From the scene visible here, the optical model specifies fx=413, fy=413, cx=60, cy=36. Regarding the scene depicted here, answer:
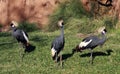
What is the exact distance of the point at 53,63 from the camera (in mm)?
10859

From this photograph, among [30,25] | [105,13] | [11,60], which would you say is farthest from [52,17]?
[11,60]

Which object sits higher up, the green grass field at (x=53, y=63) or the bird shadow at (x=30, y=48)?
the green grass field at (x=53, y=63)

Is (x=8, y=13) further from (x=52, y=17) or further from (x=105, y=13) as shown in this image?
(x=105, y=13)

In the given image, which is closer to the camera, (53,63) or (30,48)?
(53,63)

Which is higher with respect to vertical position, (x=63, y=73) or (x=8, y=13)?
(x=63, y=73)

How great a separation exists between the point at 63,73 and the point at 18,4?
7.03 meters

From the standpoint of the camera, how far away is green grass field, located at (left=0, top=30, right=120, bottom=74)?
10.3 m

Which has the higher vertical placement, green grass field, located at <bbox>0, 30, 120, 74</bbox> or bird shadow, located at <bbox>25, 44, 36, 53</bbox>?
green grass field, located at <bbox>0, 30, 120, 74</bbox>

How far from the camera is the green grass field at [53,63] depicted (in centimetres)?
1030

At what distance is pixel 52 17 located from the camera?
15438 millimetres

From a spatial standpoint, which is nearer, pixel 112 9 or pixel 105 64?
pixel 105 64

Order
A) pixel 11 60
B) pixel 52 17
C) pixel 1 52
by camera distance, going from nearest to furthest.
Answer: pixel 11 60
pixel 1 52
pixel 52 17

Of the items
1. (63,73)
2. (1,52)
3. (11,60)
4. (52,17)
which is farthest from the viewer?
(52,17)

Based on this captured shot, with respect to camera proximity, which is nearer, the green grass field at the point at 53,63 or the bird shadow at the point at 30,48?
the green grass field at the point at 53,63
